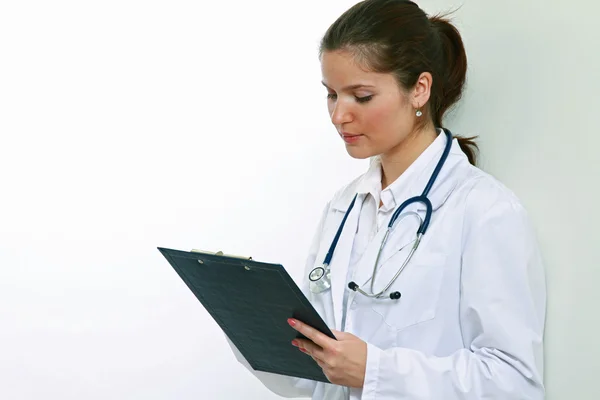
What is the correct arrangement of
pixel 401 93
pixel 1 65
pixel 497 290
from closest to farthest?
pixel 497 290, pixel 401 93, pixel 1 65

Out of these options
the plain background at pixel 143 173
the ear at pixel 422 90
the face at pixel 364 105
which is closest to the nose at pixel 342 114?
the face at pixel 364 105

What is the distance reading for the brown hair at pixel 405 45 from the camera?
1536 millimetres

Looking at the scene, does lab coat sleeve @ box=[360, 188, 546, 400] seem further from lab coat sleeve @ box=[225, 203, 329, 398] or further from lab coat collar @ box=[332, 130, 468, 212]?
lab coat sleeve @ box=[225, 203, 329, 398]

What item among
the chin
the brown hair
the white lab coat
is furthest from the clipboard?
the brown hair

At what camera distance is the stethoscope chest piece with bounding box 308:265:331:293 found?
166cm

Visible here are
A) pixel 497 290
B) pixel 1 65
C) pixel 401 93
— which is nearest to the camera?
pixel 497 290

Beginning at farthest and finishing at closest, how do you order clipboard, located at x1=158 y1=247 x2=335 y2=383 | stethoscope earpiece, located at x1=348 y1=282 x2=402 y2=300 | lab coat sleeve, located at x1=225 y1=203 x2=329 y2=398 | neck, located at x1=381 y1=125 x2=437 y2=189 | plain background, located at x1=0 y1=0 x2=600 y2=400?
plain background, located at x1=0 y1=0 x2=600 y2=400, lab coat sleeve, located at x1=225 y1=203 x2=329 y2=398, neck, located at x1=381 y1=125 x2=437 y2=189, stethoscope earpiece, located at x1=348 y1=282 x2=402 y2=300, clipboard, located at x1=158 y1=247 x2=335 y2=383

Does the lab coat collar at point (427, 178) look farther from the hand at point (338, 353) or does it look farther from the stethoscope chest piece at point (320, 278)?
the hand at point (338, 353)

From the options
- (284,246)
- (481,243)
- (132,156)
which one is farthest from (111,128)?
(481,243)

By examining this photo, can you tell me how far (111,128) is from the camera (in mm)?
2277

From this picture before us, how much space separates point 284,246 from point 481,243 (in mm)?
963

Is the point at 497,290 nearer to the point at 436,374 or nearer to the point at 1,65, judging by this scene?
the point at 436,374

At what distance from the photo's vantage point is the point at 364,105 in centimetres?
153

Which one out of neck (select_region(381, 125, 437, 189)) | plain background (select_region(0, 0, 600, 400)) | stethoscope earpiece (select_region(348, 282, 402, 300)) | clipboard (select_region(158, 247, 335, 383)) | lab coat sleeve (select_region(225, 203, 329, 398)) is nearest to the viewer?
clipboard (select_region(158, 247, 335, 383))
